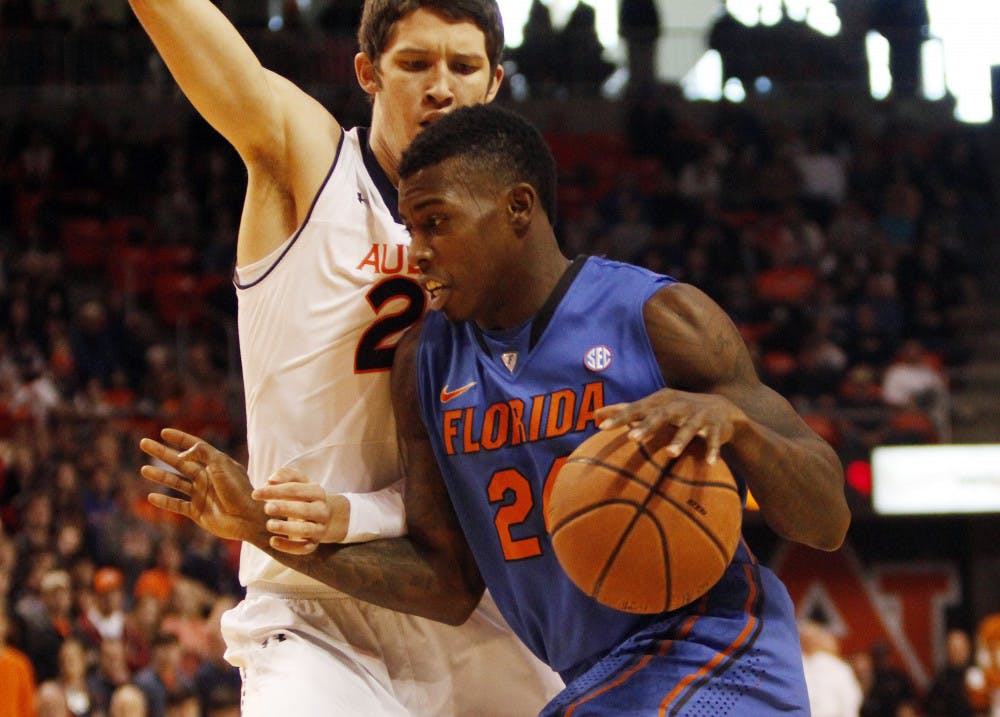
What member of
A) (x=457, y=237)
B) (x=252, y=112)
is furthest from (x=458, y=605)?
(x=252, y=112)

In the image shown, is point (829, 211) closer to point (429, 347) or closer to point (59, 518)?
point (59, 518)

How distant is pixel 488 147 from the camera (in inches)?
123

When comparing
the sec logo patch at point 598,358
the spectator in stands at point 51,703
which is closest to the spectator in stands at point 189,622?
the spectator in stands at point 51,703

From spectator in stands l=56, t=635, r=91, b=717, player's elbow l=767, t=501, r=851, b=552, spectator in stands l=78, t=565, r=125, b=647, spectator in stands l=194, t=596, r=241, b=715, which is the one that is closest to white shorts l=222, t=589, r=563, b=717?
player's elbow l=767, t=501, r=851, b=552

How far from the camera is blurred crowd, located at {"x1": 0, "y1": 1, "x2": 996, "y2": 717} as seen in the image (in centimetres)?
879

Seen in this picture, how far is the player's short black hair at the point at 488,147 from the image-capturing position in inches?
122

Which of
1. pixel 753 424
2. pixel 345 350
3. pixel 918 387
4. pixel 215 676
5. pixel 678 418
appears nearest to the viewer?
pixel 678 418

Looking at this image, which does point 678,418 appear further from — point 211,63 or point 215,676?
point 215,676

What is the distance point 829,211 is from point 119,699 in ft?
32.0

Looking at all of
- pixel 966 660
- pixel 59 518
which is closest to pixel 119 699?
pixel 59 518

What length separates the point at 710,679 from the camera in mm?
2867

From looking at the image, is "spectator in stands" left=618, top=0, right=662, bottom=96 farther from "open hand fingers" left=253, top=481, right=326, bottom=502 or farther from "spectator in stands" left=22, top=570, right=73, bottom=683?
"open hand fingers" left=253, top=481, right=326, bottom=502

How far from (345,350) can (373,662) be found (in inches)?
29.7

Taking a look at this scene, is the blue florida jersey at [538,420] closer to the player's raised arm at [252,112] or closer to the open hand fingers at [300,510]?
the open hand fingers at [300,510]
